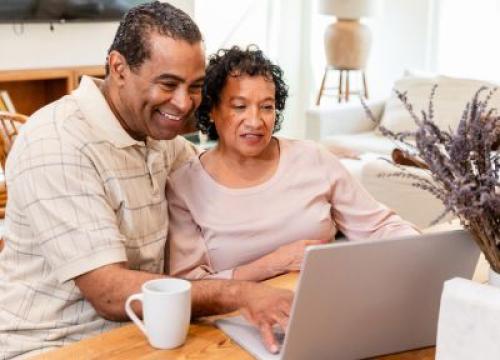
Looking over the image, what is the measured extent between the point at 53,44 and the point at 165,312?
3902mm

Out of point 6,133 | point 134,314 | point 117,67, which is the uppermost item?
point 117,67

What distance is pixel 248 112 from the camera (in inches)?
65.2

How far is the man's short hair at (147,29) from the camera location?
147 cm

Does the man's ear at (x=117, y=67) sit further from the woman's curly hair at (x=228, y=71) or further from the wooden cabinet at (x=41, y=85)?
the wooden cabinet at (x=41, y=85)

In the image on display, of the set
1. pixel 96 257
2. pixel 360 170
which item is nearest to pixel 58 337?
pixel 96 257

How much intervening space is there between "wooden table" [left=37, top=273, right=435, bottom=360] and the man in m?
0.07

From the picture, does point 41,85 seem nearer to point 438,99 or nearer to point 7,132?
point 7,132

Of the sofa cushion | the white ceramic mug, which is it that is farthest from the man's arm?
the sofa cushion

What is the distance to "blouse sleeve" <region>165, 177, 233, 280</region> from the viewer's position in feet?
5.25

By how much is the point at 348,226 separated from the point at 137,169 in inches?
20.0

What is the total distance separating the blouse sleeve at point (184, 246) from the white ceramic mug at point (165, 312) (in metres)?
0.37

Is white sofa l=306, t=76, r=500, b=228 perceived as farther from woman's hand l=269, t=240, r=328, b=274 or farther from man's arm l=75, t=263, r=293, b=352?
man's arm l=75, t=263, r=293, b=352

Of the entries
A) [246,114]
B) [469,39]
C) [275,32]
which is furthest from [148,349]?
[275,32]

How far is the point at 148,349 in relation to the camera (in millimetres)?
1190
